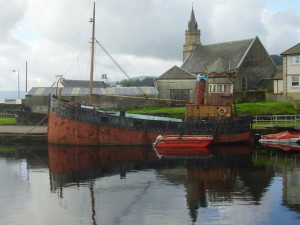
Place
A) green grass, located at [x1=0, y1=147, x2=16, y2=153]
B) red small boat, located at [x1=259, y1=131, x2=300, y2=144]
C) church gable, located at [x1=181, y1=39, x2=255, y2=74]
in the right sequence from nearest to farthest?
green grass, located at [x1=0, y1=147, x2=16, y2=153]
red small boat, located at [x1=259, y1=131, x2=300, y2=144]
church gable, located at [x1=181, y1=39, x2=255, y2=74]

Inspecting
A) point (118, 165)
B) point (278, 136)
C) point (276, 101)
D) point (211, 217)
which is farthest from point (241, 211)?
point (276, 101)

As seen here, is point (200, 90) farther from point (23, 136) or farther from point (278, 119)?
point (23, 136)

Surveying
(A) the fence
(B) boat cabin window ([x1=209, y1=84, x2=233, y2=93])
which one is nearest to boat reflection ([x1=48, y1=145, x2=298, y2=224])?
(B) boat cabin window ([x1=209, y1=84, x2=233, y2=93])

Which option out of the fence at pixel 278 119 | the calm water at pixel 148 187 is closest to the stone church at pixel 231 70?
the fence at pixel 278 119

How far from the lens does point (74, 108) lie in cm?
3350

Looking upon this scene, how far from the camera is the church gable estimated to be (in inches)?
2245

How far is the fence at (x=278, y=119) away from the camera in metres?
38.6

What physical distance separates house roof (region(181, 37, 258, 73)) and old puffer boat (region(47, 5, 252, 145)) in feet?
62.5

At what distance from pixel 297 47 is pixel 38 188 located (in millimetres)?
36579

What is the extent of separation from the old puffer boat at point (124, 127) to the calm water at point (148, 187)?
2.42m

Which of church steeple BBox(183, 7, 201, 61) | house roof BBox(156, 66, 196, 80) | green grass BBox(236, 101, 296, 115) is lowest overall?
green grass BBox(236, 101, 296, 115)

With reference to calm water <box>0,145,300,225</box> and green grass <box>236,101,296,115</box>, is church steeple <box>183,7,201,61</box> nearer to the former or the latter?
green grass <box>236,101,296,115</box>

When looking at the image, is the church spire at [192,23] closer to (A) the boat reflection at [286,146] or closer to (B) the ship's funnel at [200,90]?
(B) the ship's funnel at [200,90]

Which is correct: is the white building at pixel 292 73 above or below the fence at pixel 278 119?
above
